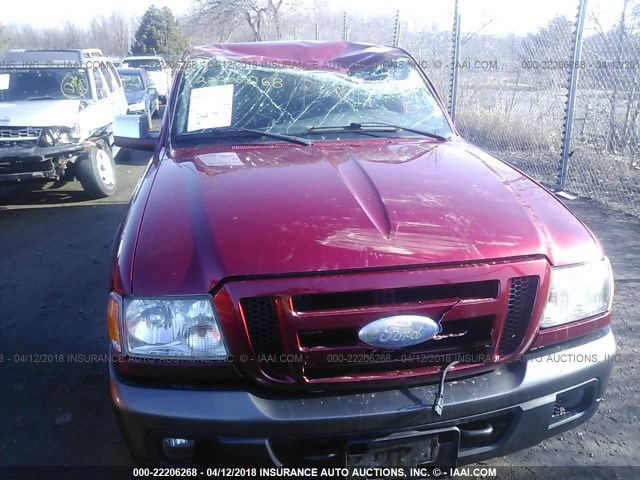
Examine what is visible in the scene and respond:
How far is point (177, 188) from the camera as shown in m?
2.33

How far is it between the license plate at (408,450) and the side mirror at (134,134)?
241 centimetres

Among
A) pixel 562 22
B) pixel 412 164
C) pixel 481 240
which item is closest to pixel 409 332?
pixel 481 240

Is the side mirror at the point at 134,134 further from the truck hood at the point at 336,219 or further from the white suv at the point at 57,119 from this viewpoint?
the white suv at the point at 57,119

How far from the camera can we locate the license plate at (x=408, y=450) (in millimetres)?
1783

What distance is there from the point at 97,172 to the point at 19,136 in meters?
0.94

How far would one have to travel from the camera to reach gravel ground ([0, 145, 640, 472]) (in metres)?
2.55

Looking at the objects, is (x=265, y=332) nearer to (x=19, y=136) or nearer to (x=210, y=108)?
(x=210, y=108)

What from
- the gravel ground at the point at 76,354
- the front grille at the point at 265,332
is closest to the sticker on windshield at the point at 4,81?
the gravel ground at the point at 76,354

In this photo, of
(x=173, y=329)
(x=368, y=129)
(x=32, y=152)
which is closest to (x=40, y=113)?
(x=32, y=152)

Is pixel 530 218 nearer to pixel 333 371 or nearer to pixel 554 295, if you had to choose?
pixel 554 295

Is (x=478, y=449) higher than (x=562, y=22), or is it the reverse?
(x=562, y=22)

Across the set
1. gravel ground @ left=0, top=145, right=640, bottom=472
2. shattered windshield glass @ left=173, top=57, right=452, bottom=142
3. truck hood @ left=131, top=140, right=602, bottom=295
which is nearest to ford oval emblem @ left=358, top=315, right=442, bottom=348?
truck hood @ left=131, top=140, right=602, bottom=295

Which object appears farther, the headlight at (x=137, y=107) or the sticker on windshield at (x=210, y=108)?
the headlight at (x=137, y=107)

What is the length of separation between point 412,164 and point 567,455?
1.51 metres
